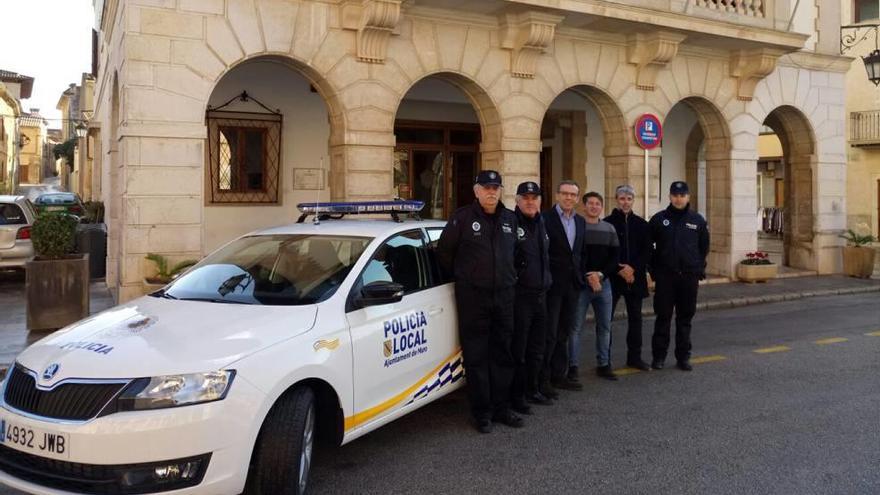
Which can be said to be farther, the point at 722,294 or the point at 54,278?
the point at 722,294

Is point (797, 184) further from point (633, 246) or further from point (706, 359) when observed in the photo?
point (633, 246)

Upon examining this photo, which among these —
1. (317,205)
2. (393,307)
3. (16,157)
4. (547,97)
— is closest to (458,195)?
(547,97)

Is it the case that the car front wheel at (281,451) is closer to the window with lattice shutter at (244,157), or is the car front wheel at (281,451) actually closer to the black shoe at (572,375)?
the black shoe at (572,375)

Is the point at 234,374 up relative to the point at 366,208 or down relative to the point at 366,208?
down

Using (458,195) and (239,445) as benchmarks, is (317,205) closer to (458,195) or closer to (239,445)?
(239,445)

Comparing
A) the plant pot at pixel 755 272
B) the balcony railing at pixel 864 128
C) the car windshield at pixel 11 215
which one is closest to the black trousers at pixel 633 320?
the plant pot at pixel 755 272

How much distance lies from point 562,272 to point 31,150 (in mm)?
91639

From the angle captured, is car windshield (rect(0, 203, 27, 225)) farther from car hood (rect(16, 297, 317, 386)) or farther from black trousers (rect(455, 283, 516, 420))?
black trousers (rect(455, 283, 516, 420))

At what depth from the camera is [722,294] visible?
1277cm

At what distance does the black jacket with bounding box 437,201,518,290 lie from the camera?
511 cm

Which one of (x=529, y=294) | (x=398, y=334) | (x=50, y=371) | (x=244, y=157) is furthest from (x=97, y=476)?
(x=244, y=157)

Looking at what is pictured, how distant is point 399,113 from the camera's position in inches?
575

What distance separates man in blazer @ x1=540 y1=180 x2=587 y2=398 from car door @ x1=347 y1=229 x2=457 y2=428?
4.03ft

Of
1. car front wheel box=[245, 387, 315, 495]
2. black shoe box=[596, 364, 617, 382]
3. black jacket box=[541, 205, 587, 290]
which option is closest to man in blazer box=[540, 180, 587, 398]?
black jacket box=[541, 205, 587, 290]
